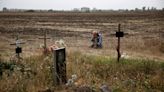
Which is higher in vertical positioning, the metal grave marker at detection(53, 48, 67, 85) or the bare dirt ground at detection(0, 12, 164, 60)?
the metal grave marker at detection(53, 48, 67, 85)

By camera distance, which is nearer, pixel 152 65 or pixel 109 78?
pixel 109 78

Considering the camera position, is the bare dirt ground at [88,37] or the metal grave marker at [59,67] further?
the bare dirt ground at [88,37]

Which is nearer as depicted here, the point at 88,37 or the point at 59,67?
the point at 59,67

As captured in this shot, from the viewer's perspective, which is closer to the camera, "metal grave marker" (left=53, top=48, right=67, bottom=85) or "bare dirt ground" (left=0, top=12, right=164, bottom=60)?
"metal grave marker" (left=53, top=48, right=67, bottom=85)

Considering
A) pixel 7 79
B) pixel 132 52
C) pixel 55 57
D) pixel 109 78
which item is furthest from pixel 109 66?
pixel 132 52

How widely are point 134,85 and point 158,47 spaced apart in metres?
9.44

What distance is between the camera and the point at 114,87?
7816 mm

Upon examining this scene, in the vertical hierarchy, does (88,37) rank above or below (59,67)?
below

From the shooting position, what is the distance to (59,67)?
7852 millimetres

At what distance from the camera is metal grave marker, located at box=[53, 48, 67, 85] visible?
303 inches

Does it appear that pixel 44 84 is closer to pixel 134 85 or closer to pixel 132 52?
pixel 134 85

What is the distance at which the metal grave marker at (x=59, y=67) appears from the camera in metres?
7.70

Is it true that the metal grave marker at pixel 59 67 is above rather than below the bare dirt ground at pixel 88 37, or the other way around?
above

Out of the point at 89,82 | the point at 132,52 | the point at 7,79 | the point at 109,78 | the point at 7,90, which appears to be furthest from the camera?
the point at 132,52
